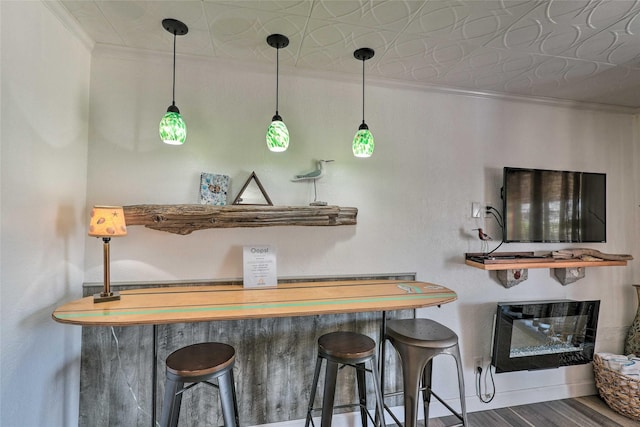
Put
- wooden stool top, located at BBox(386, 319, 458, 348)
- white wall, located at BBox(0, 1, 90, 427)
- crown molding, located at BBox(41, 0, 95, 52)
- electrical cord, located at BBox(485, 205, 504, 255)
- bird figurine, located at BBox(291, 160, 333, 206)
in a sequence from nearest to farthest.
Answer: white wall, located at BBox(0, 1, 90, 427)
crown molding, located at BBox(41, 0, 95, 52)
wooden stool top, located at BBox(386, 319, 458, 348)
bird figurine, located at BBox(291, 160, 333, 206)
electrical cord, located at BBox(485, 205, 504, 255)

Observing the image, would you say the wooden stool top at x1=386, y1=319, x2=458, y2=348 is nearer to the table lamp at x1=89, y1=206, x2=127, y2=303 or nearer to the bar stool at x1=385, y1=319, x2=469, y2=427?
the bar stool at x1=385, y1=319, x2=469, y2=427

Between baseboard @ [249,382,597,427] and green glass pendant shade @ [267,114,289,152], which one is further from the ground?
green glass pendant shade @ [267,114,289,152]

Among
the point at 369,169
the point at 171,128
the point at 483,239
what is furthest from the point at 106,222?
the point at 483,239

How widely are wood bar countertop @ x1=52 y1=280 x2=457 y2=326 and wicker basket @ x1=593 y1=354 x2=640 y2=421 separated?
5.53 ft

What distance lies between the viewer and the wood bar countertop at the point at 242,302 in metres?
1.25

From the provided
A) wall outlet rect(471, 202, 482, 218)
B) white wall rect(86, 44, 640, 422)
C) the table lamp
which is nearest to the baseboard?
white wall rect(86, 44, 640, 422)

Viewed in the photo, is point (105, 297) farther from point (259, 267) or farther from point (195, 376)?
point (259, 267)

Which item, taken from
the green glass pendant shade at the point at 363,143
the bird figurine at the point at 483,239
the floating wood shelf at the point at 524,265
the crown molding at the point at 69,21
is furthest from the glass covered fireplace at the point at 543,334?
the crown molding at the point at 69,21

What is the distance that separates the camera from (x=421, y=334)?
1.57 m

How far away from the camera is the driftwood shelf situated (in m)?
1.66

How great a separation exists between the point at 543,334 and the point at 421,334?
147 centimetres

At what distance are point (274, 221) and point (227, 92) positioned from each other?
96cm

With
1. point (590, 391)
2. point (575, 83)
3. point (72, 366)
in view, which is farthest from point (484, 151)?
point (72, 366)

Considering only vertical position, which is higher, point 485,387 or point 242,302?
point 242,302
